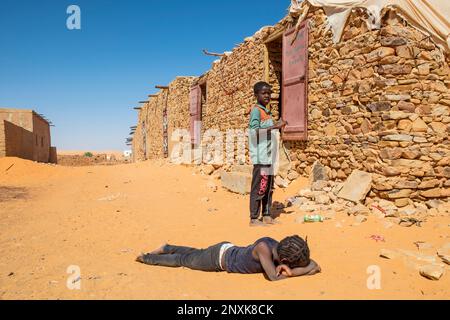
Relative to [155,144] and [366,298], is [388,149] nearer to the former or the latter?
[366,298]

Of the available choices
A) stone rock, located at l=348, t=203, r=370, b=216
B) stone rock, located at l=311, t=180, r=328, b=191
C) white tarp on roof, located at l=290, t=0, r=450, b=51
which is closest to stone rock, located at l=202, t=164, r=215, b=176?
stone rock, located at l=311, t=180, r=328, b=191

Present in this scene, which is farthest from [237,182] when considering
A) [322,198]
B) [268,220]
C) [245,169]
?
[268,220]

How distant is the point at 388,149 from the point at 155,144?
15.4 meters

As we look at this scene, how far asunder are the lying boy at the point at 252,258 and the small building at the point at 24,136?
32.2ft

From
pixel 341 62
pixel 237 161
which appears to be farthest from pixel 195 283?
pixel 237 161

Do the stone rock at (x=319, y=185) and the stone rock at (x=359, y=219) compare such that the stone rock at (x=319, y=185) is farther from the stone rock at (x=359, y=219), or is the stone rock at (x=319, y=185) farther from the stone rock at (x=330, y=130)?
the stone rock at (x=359, y=219)

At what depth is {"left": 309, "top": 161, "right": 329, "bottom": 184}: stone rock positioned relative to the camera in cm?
561

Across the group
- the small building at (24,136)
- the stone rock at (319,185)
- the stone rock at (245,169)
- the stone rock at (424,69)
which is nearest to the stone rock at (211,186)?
the stone rock at (245,169)

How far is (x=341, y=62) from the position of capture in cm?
527

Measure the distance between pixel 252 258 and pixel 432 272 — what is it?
55.3 inches

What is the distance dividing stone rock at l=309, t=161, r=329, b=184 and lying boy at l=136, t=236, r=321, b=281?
10.2 feet

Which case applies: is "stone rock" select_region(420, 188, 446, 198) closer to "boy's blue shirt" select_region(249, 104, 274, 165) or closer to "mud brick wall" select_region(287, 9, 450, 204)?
"mud brick wall" select_region(287, 9, 450, 204)

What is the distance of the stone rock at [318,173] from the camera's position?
5.61 meters

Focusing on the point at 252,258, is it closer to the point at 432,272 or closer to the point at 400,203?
the point at 432,272
